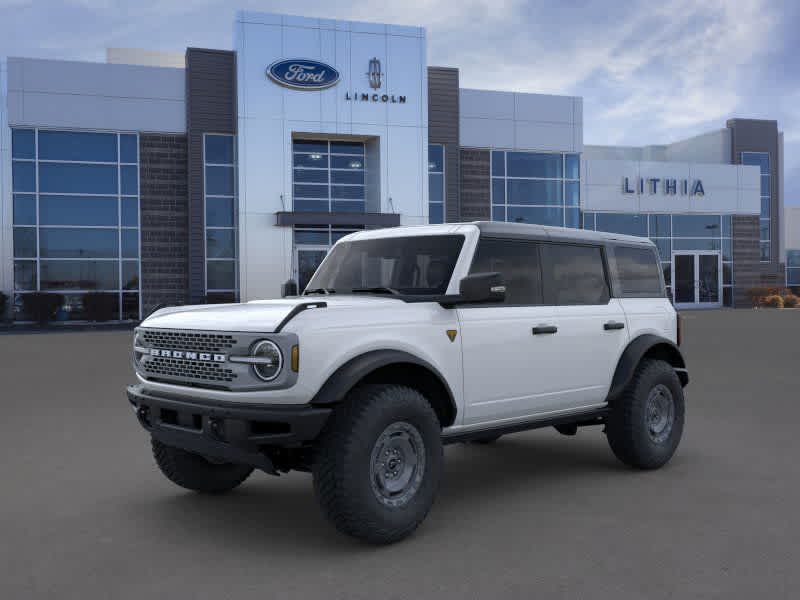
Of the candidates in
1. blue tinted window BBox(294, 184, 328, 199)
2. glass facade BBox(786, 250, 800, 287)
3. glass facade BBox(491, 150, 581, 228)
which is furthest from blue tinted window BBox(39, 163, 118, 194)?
glass facade BBox(786, 250, 800, 287)

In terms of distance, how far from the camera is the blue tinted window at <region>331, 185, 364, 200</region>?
31344mm

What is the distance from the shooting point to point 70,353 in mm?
17828

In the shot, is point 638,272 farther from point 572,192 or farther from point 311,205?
point 572,192

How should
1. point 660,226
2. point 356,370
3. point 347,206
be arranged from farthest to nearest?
point 660,226
point 347,206
point 356,370

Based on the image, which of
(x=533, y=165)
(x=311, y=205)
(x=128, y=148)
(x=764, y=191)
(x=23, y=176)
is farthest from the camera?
(x=764, y=191)

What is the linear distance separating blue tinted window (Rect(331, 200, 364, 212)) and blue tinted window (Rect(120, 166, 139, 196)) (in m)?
7.50

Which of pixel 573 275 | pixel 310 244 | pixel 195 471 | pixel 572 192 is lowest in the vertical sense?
pixel 195 471

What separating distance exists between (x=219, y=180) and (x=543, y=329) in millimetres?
26473

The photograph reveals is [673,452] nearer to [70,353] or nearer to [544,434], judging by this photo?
[544,434]

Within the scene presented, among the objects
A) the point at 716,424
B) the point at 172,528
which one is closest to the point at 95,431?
the point at 172,528

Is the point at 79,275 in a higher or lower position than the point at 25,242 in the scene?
lower

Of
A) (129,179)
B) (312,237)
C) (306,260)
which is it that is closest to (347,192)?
(312,237)

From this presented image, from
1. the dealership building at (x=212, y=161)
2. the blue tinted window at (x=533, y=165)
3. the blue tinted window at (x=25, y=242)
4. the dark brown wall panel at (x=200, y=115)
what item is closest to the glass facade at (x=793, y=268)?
the blue tinted window at (x=533, y=165)

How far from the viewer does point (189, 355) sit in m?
4.92
